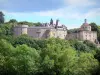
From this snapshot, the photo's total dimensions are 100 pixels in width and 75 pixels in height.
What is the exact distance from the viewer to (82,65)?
42.3 meters

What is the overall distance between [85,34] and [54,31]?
697 cm

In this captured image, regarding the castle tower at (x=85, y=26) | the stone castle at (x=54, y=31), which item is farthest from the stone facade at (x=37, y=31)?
the castle tower at (x=85, y=26)

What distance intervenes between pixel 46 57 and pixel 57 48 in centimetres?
276

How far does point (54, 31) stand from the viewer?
83.6 metres

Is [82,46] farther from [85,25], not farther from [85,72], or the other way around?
[85,72]

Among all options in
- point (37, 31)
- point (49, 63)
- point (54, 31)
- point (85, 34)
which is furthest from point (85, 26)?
point (49, 63)

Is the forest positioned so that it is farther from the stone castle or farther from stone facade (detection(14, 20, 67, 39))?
the stone castle

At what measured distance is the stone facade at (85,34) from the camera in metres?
84.5

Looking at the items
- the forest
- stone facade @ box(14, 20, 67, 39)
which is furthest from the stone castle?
the forest

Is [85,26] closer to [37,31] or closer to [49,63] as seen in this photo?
[37,31]

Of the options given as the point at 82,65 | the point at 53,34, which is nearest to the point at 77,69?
the point at 82,65

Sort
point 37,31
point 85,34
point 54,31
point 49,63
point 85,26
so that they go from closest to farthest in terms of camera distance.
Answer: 1. point 49,63
2. point 37,31
3. point 54,31
4. point 85,34
5. point 85,26

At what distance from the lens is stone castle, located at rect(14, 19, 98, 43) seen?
82.6m

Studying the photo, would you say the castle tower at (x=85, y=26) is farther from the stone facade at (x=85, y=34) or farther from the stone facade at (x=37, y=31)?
the stone facade at (x=37, y=31)
